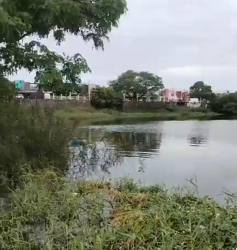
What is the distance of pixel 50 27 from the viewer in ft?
13.8

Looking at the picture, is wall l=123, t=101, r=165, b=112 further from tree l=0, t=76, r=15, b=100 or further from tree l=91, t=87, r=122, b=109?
tree l=0, t=76, r=15, b=100

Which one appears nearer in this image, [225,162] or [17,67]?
[17,67]

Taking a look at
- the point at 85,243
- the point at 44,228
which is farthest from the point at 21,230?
the point at 85,243

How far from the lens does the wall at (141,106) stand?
40719 mm

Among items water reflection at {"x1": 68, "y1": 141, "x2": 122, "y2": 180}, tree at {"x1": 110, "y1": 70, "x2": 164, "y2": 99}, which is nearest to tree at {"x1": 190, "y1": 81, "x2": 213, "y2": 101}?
tree at {"x1": 110, "y1": 70, "x2": 164, "y2": 99}

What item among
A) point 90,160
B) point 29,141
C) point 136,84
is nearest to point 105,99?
point 136,84

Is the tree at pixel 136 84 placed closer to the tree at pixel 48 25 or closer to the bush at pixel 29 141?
the bush at pixel 29 141

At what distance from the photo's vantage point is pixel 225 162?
1095 centimetres

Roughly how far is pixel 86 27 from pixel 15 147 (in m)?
2.50

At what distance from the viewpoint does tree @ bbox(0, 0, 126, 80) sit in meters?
3.70

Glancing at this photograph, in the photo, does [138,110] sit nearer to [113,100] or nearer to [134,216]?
[113,100]

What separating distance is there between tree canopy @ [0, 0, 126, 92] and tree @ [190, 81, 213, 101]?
151 ft

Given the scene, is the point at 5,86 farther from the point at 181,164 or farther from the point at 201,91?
→ the point at 201,91

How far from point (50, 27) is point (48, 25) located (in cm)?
16
